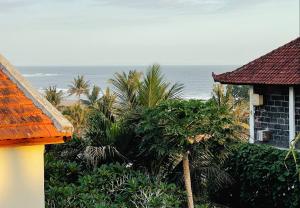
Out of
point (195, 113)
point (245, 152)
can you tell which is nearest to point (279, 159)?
point (245, 152)

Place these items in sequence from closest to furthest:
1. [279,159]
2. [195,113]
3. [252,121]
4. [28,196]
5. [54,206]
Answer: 1. [28,196]
2. [54,206]
3. [195,113]
4. [279,159]
5. [252,121]

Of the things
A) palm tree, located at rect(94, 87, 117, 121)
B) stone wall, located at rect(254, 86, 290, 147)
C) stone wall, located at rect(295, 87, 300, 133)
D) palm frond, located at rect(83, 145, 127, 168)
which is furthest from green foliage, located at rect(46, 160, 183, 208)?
stone wall, located at rect(254, 86, 290, 147)

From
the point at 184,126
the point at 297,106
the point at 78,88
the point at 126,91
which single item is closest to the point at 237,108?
the point at 297,106

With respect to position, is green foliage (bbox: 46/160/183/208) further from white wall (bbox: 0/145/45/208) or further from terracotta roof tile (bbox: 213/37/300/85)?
terracotta roof tile (bbox: 213/37/300/85)

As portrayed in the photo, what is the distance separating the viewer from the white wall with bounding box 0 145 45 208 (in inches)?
233

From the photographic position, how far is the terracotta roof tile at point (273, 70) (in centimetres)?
1259

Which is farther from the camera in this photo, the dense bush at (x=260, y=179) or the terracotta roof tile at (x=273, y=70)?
the terracotta roof tile at (x=273, y=70)

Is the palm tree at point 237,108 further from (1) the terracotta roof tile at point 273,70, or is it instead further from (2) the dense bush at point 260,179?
(1) the terracotta roof tile at point 273,70

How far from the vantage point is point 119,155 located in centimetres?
1052

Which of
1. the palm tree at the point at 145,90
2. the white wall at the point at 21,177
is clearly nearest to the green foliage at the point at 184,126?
the palm tree at the point at 145,90

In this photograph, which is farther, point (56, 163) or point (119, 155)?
point (119, 155)

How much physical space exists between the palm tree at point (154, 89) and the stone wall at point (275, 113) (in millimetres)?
2529

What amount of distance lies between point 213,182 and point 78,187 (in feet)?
10.3

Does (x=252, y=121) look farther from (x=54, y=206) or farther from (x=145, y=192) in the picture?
(x=54, y=206)
